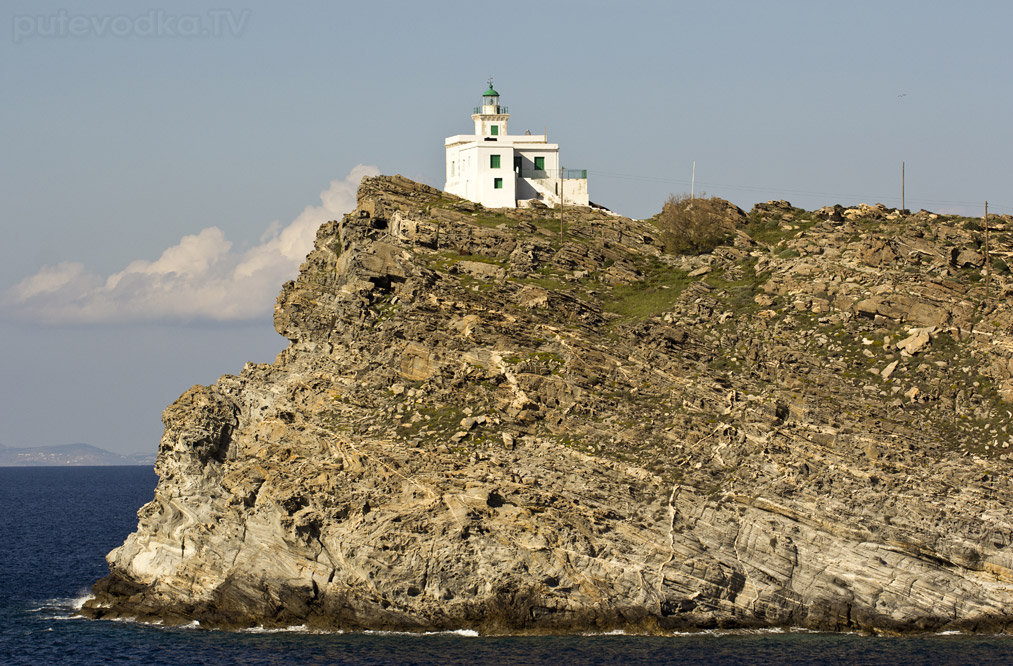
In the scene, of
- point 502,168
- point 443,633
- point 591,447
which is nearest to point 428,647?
point 443,633

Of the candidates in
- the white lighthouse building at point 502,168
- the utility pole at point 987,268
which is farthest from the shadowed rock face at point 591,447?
the white lighthouse building at point 502,168

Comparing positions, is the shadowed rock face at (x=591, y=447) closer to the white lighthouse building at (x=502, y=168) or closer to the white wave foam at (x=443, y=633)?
the white wave foam at (x=443, y=633)

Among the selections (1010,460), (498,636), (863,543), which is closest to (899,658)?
(863,543)

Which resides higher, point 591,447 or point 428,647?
point 591,447

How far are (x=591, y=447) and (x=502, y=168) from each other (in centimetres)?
2665

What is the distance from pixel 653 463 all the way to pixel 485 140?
98.0 feet

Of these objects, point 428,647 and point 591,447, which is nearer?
point 428,647

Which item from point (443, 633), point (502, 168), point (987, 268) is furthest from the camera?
point (502, 168)

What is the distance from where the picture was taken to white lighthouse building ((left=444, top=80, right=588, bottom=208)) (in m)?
79.8

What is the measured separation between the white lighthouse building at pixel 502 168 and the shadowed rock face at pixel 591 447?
779cm

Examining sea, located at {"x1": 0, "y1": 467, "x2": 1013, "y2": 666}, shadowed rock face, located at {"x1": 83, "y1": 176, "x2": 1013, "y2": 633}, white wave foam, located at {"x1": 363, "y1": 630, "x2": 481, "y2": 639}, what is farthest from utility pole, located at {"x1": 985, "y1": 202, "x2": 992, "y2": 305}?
Answer: white wave foam, located at {"x1": 363, "y1": 630, "x2": 481, "y2": 639}

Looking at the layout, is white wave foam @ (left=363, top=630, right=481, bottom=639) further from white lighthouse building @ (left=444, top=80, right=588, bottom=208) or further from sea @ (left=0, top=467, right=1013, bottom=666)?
white lighthouse building @ (left=444, top=80, right=588, bottom=208)

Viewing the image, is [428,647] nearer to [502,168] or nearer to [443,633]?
[443,633]

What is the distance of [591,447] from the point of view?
59.3 m
